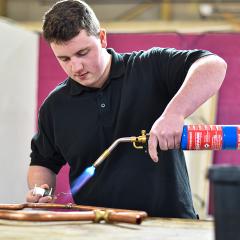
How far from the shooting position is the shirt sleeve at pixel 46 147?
1.84 metres

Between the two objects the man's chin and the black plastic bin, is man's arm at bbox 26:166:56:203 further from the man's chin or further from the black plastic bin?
the black plastic bin

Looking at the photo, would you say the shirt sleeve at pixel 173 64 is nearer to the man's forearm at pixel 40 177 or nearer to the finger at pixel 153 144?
the finger at pixel 153 144

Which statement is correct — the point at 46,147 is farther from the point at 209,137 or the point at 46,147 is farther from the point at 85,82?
the point at 209,137

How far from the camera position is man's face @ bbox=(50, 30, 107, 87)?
1.62m

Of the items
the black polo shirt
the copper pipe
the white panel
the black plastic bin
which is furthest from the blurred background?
the black plastic bin

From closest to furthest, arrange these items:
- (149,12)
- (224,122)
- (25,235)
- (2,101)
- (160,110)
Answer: (25,235) → (160,110) → (2,101) → (224,122) → (149,12)

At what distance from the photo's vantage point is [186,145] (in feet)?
4.41

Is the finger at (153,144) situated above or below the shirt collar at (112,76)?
below

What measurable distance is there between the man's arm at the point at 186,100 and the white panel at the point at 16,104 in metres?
2.11

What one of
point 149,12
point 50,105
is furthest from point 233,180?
point 149,12

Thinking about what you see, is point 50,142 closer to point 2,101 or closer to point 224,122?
point 2,101

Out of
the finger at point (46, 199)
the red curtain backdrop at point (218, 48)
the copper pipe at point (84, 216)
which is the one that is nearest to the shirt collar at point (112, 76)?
the finger at point (46, 199)

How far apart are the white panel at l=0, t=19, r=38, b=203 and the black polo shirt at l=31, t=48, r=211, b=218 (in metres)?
1.63

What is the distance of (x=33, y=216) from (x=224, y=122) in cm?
255
